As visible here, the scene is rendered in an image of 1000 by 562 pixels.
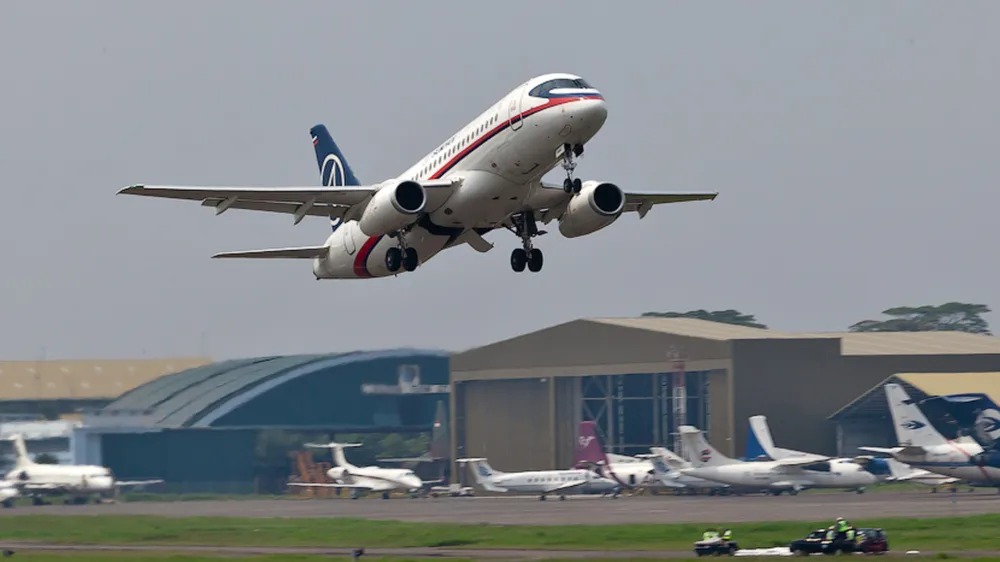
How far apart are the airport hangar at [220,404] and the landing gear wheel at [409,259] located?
5310cm

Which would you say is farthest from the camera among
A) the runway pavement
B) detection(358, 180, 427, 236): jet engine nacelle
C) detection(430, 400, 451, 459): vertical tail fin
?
detection(430, 400, 451, 459): vertical tail fin

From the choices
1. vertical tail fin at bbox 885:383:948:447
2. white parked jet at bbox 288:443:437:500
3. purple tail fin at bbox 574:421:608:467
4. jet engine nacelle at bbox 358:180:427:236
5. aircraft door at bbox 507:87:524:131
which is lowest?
white parked jet at bbox 288:443:437:500

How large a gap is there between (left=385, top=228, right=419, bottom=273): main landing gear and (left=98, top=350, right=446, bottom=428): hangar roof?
2346 inches

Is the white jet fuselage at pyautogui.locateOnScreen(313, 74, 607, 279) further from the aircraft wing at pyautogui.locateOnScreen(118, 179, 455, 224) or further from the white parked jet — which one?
the white parked jet

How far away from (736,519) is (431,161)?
27.1 metres

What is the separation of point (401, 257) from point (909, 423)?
43.4m

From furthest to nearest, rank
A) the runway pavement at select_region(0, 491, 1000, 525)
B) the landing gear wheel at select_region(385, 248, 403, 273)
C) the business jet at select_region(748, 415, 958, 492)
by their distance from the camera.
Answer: the business jet at select_region(748, 415, 958, 492) < the runway pavement at select_region(0, 491, 1000, 525) < the landing gear wheel at select_region(385, 248, 403, 273)

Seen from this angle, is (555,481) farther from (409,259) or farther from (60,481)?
(409,259)

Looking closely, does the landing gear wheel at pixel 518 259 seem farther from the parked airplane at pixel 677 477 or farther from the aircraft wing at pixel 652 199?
the parked airplane at pixel 677 477

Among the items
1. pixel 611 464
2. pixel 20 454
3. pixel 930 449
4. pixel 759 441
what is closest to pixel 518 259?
pixel 930 449

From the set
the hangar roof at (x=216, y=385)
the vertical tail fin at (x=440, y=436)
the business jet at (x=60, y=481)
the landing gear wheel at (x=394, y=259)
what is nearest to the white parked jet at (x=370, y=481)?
the vertical tail fin at (x=440, y=436)

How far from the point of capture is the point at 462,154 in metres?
43.3

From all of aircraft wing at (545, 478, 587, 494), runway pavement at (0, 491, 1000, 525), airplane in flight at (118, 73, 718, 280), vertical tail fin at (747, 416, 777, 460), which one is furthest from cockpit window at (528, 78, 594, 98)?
aircraft wing at (545, 478, 587, 494)

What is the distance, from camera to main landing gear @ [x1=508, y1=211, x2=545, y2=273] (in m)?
46.1
